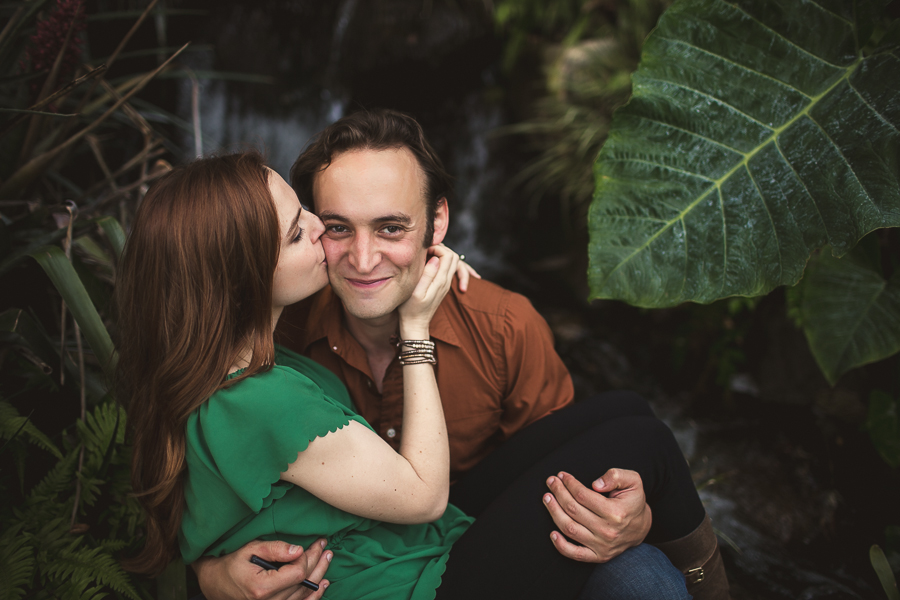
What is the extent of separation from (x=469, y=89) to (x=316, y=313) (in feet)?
11.2

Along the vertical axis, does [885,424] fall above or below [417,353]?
below

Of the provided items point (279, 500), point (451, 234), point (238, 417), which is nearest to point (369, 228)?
point (238, 417)

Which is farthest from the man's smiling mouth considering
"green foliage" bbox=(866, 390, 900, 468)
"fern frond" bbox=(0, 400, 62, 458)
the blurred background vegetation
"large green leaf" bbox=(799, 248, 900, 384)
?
"green foliage" bbox=(866, 390, 900, 468)

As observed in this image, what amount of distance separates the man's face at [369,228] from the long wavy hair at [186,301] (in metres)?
0.26

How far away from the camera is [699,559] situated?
1.40m

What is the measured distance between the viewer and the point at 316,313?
1689 millimetres

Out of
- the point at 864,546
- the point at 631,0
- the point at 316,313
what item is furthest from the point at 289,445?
the point at 631,0

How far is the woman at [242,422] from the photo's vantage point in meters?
1.07

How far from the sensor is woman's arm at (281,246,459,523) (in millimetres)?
1085

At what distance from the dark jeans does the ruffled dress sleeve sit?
0.46 metres

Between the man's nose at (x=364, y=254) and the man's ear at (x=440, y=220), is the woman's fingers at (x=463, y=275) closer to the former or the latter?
the man's ear at (x=440, y=220)

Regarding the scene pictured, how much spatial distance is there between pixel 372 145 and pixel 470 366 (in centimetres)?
69

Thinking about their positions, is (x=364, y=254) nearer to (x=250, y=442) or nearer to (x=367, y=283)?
(x=367, y=283)

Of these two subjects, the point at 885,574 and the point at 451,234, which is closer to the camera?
the point at 885,574
